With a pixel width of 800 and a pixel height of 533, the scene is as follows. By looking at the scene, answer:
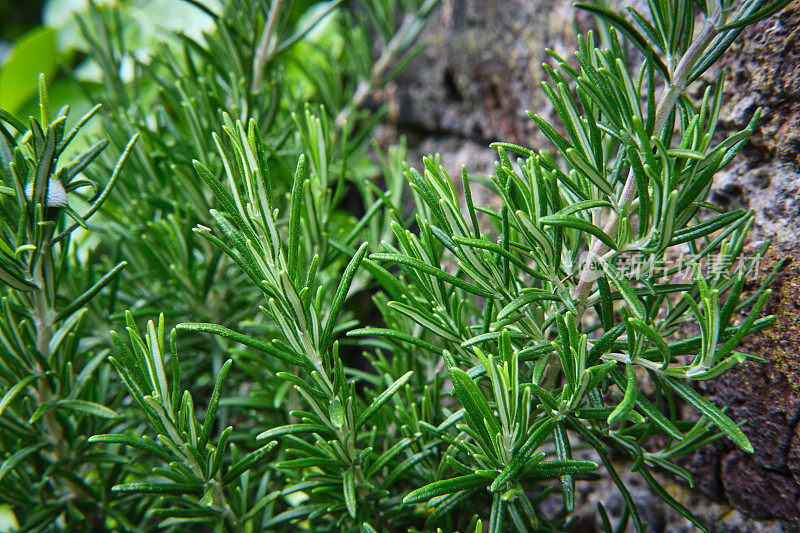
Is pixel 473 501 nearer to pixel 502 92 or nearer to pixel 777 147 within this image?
pixel 777 147

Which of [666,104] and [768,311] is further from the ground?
[666,104]

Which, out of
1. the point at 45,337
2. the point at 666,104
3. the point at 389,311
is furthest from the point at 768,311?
the point at 45,337

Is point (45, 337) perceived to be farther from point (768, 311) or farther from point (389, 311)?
point (768, 311)

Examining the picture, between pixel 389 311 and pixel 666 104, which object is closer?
pixel 666 104

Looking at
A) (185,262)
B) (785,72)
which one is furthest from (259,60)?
(785,72)

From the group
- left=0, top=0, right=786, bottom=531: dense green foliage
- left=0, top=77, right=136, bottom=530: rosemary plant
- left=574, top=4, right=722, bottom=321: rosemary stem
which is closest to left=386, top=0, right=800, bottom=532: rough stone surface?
→ left=0, top=0, right=786, bottom=531: dense green foliage

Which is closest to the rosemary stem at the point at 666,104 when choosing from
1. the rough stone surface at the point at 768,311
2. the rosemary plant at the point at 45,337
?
the rough stone surface at the point at 768,311

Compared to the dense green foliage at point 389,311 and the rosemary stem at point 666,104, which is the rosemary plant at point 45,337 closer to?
the dense green foliage at point 389,311

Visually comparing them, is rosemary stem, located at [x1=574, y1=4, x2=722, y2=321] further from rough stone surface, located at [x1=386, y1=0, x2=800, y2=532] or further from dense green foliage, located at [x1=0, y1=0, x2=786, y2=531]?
rough stone surface, located at [x1=386, y1=0, x2=800, y2=532]

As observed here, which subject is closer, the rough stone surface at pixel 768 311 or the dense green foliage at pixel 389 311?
the dense green foliage at pixel 389 311
